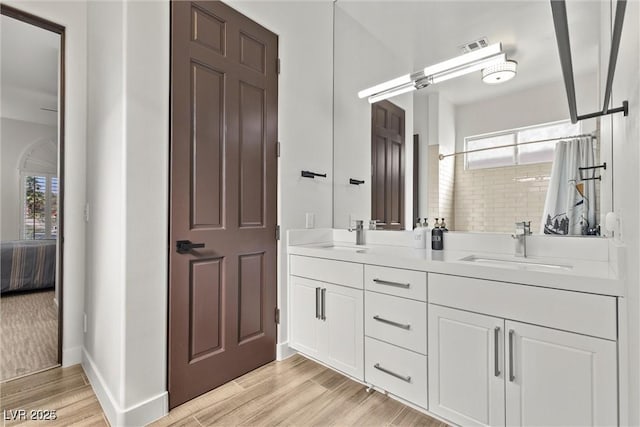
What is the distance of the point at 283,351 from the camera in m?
2.34

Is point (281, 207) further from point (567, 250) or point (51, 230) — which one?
point (51, 230)

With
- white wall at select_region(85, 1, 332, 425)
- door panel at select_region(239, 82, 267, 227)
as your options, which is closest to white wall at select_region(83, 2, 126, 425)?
white wall at select_region(85, 1, 332, 425)

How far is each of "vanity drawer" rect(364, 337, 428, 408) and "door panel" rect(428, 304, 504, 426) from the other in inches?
2.1

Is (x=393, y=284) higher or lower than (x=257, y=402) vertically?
higher

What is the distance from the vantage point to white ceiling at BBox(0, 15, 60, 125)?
9.56 ft

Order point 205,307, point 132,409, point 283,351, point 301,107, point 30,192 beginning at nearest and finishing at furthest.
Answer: point 132,409 → point 205,307 → point 283,351 → point 301,107 → point 30,192

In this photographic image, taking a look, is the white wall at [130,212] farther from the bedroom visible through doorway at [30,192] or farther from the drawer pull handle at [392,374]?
the drawer pull handle at [392,374]

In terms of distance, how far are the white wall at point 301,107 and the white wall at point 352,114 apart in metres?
0.08

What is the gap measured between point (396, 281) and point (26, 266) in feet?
17.3

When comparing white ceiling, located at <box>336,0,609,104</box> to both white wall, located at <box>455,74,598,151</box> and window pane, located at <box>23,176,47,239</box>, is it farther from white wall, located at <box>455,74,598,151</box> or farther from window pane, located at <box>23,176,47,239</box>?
window pane, located at <box>23,176,47,239</box>

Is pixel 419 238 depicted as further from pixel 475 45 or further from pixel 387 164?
pixel 475 45

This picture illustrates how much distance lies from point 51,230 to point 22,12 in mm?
5493

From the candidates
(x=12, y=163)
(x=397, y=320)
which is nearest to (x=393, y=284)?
(x=397, y=320)

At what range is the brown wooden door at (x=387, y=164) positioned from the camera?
7.91ft
